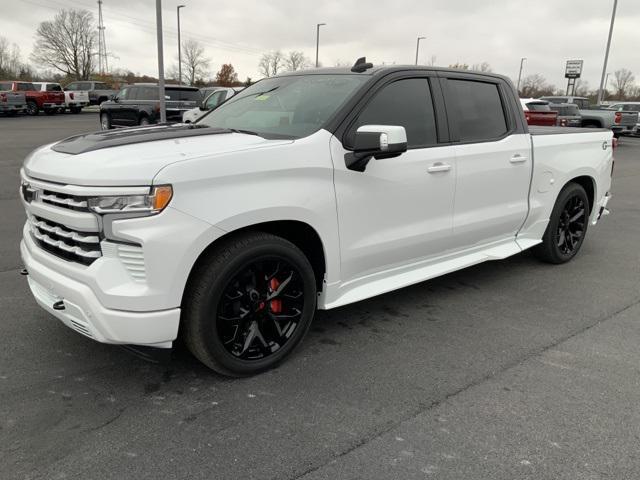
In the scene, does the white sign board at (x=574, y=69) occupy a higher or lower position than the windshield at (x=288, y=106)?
higher

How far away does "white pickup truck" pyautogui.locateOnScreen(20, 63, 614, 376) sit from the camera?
8.52 feet

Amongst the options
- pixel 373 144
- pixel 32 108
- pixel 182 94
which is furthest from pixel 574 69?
pixel 373 144

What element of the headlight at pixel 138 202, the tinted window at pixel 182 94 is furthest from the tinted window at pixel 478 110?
the tinted window at pixel 182 94

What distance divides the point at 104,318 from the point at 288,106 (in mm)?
1955

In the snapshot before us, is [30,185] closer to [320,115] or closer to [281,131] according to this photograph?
[281,131]

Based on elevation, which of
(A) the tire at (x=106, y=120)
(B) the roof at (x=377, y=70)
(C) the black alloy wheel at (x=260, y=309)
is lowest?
(C) the black alloy wheel at (x=260, y=309)

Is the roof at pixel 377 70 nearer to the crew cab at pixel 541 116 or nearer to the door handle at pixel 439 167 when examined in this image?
the door handle at pixel 439 167

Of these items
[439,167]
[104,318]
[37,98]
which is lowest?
[104,318]

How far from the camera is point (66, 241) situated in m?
2.81

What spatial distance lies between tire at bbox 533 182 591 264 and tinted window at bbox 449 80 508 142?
3.94ft

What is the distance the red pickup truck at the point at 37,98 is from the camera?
30.8 meters

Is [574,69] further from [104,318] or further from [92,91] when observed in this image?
[104,318]

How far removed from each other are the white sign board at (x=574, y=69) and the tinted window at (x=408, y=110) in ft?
151

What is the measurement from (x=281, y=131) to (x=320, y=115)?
0.90 ft
